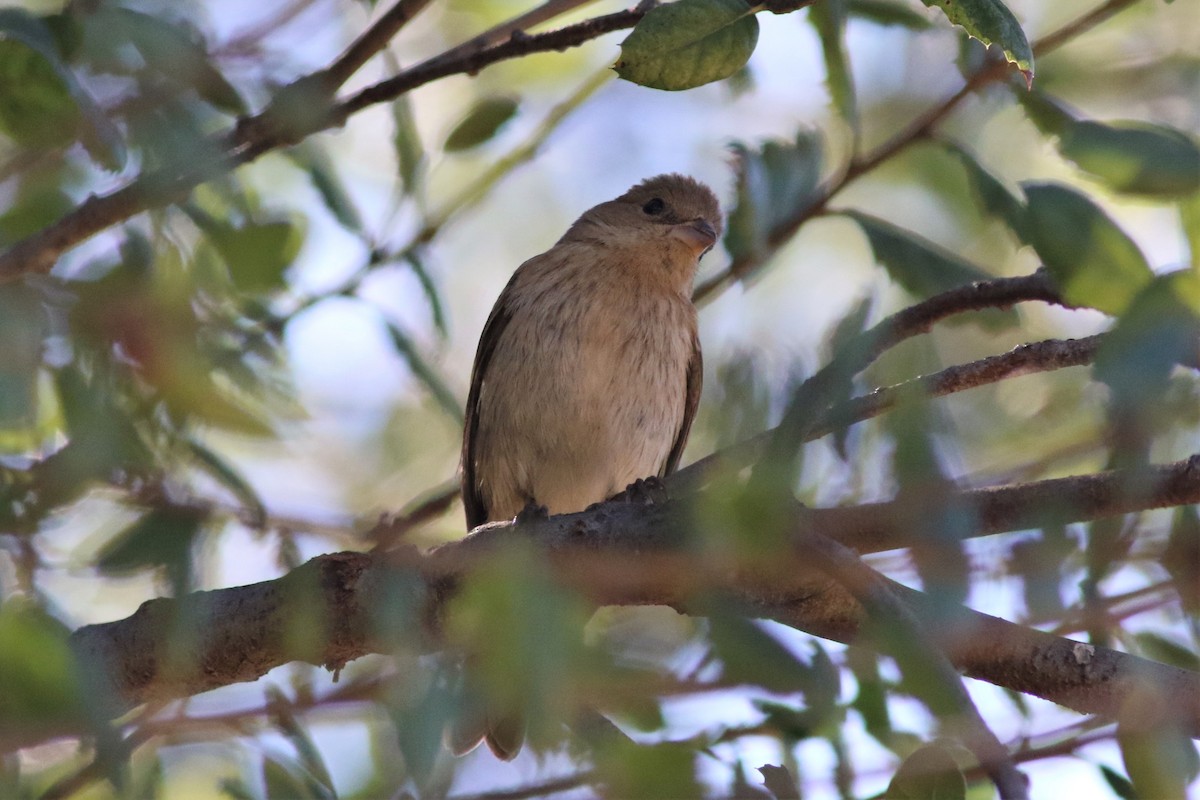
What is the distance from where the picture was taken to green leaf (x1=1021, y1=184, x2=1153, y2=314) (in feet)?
6.79

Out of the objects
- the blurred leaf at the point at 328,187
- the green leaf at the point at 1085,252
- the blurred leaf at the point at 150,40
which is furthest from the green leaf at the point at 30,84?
the green leaf at the point at 1085,252

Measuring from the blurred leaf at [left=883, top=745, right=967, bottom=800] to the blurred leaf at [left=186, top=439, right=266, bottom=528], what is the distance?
1.24 m

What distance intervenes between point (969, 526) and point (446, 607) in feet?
2.80

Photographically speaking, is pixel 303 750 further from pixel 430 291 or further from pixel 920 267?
pixel 920 267

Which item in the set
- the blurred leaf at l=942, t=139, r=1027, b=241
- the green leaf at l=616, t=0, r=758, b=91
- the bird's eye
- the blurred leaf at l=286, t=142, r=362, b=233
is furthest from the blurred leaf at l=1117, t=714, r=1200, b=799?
the bird's eye

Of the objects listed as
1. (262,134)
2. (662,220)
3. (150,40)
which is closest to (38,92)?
(150,40)

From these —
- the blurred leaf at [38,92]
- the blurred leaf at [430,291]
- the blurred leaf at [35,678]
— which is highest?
the blurred leaf at [430,291]

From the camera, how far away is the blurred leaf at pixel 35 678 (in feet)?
4.33

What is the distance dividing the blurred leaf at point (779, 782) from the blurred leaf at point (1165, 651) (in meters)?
1.02

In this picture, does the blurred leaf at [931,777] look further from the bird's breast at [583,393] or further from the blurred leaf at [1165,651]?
the bird's breast at [583,393]

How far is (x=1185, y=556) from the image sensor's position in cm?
220

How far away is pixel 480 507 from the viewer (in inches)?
200

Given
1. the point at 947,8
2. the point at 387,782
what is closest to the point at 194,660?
the point at 387,782

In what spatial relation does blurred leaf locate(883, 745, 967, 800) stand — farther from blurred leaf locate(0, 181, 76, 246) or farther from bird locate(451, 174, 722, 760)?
bird locate(451, 174, 722, 760)
